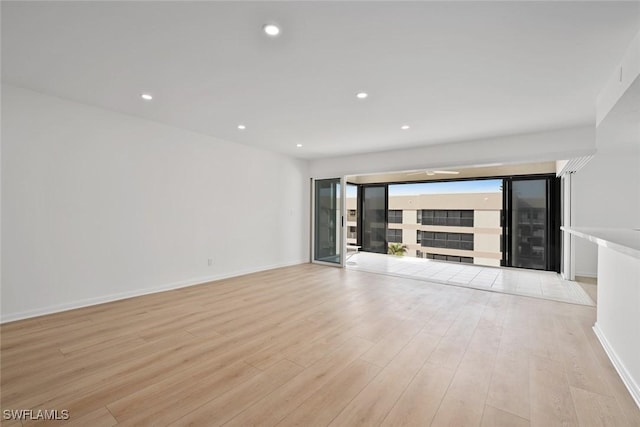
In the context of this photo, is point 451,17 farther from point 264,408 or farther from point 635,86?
point 264,408

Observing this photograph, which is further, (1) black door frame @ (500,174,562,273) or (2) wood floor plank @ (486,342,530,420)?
(1) black door frame @ (500,174,562,273)

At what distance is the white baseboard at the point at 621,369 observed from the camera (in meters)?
1.85

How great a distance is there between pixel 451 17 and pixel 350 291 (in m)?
3.63

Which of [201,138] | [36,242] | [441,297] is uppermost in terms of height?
[201,138]

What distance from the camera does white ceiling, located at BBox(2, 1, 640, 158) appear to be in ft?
6.12

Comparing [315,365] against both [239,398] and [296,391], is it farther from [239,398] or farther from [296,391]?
[239,398]

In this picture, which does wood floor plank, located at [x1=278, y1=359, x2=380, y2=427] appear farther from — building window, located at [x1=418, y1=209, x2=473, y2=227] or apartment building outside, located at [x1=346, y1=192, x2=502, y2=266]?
building window, located at [x1=418, y1=209, x2=473, y2=227]

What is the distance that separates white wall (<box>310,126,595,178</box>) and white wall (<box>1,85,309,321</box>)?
97.4 inches

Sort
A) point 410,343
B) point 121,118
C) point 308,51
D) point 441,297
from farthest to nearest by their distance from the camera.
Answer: point 441,297
point 121,118
point 410,343
point 308,51

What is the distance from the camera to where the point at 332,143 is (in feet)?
17.3

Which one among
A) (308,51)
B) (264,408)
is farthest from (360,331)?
(308,51)

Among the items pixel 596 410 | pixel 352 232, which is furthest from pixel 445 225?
pixel 596 410

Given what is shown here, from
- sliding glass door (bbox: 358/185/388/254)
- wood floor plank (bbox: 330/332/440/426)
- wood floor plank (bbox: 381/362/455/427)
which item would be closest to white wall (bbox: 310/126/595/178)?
sliding glass door (bbox: 358/185/388/254)

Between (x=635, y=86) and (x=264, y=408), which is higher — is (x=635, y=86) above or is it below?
above
